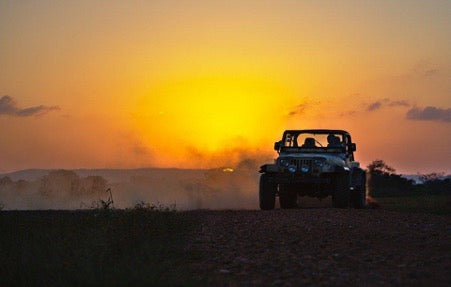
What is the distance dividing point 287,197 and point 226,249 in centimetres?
1284

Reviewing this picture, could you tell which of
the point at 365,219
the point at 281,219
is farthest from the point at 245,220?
the point at 365,219

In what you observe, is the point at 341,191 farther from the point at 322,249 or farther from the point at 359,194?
the point at 322,249

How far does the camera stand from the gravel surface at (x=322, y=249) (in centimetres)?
1341

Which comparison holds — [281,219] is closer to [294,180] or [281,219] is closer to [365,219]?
[365,219]

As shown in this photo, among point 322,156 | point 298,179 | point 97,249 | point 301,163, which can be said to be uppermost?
point 322,156

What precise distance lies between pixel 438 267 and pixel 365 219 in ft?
26.5

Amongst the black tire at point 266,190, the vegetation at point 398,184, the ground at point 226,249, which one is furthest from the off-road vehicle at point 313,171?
the vegetation at point 398,184

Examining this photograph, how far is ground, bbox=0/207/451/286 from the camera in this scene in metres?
13.6

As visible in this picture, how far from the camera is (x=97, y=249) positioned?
1684cm

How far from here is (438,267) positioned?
14164 millimetres

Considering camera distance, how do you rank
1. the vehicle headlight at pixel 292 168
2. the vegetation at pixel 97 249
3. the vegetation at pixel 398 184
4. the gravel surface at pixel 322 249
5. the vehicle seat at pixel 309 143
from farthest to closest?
1. the vegetation at pixel 398 184
2. the vehicle seat at pixel 309 143
3. the vehicle headlight at pixel 292 168
4. the vegetation at pixel 97 249
5. the gravel surface at pixel 322 249

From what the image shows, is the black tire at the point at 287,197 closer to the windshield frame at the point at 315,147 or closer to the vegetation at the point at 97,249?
the windshield frame at the point at 315,147

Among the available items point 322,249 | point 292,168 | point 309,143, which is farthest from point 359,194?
point 322,249

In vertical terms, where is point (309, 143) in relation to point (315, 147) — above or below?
above
